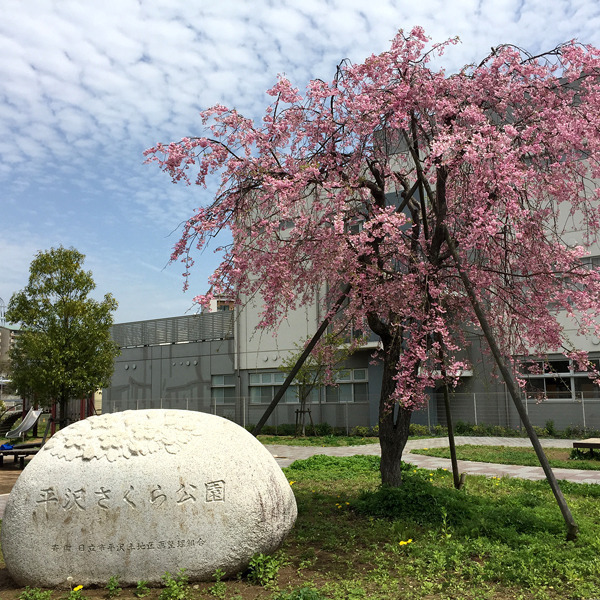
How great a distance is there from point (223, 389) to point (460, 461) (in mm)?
17378

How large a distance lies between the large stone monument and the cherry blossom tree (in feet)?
8.76

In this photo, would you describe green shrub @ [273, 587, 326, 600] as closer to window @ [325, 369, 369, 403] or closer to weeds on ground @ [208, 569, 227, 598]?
weeds on ground @ [208, 569, 227, 598]

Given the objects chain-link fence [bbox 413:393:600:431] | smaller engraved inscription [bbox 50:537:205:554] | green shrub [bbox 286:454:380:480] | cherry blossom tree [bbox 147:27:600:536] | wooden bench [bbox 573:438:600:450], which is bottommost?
green shrub [bbox 286:454:380:480]

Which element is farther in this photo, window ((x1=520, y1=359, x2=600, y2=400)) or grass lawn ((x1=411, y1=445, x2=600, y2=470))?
window ((x1=520, y1=359, x2=600, y2=400))

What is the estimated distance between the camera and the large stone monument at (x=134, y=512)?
4.50 metres

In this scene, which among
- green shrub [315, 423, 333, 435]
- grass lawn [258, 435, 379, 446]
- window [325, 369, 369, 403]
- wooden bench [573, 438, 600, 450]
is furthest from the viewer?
window [325, 369, 369, 403]

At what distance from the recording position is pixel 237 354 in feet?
93.6

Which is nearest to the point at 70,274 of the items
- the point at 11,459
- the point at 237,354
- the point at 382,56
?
the point at 11,459

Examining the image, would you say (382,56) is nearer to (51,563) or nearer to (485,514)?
(485,514)

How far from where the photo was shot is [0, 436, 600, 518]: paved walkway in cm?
1123

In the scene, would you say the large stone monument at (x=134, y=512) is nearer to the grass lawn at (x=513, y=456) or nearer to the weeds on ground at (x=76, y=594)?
the weeds on ground at (x=76, y=594)

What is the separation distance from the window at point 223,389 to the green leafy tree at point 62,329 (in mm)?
10632

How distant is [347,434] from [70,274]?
12316mm

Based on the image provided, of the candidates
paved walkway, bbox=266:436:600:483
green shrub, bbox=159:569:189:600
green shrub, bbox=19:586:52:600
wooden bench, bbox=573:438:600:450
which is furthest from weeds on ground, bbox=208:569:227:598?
wooden bench, bbox=573:438:600:450
